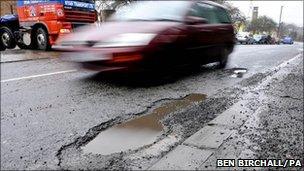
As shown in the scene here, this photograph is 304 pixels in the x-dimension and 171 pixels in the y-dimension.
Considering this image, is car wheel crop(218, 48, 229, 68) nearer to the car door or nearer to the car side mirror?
the car door

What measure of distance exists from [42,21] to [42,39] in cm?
65

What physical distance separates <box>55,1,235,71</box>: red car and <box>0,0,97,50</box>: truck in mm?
5077

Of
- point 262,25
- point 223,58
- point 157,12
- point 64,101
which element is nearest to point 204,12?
point 157,12

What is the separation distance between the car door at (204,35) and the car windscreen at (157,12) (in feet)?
0.80

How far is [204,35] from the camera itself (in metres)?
6.70

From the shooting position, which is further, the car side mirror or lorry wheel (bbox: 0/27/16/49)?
lorry wheel (bbox: 0/27/16/49)

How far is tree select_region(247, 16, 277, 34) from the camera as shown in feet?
258

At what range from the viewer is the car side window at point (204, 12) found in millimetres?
6482

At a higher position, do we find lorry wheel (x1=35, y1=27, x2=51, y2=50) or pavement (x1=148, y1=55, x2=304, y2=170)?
lorry wheel (x1=35, y1=27, x2=51, y2=50)

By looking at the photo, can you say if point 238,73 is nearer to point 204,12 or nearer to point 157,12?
point 204,12

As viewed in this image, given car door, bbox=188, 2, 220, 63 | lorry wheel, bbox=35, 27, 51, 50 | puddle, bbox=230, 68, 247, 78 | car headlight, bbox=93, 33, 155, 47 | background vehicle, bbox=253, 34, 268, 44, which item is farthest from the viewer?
background vehicle, bbox=253, 34, 268, 44

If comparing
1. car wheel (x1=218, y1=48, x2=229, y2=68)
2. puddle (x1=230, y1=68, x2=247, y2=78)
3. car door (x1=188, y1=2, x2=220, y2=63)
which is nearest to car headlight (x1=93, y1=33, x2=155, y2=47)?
car door (x1=188, y1=2, x2=220, y2=63)

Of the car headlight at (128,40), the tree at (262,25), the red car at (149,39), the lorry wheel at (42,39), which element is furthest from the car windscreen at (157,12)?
the tree at (262,25)

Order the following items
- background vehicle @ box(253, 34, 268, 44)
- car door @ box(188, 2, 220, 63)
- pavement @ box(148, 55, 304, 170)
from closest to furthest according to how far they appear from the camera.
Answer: pavement @ box(148, 55, 304, 170) < car door @ box(188, 2, 220, 63) < background vehicle @ box(253, 34, 268, 44)
